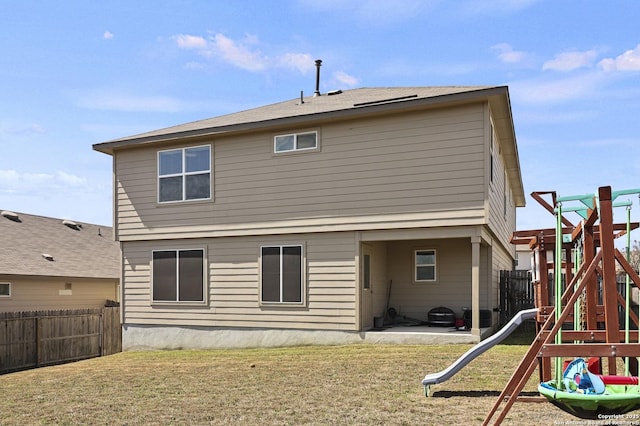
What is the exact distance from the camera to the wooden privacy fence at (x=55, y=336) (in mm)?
15367

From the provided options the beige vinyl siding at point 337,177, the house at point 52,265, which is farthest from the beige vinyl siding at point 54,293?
the beige vinyl siding at point 337,177

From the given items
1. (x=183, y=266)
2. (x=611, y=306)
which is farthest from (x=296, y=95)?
(x=611, y=306)

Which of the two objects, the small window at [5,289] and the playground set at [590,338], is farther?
the small window at [5,289]

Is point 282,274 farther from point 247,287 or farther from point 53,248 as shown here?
point 53,248

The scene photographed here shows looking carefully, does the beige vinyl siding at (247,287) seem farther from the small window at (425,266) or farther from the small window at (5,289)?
the small window at (5,289)

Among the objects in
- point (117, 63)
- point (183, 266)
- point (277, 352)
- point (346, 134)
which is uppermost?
point (117, 63)

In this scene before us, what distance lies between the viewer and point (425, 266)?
51.2ft

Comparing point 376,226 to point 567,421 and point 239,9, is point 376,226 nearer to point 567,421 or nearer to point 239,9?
point 239,9

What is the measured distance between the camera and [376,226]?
13070 mm

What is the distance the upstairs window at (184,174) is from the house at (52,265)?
295 inches

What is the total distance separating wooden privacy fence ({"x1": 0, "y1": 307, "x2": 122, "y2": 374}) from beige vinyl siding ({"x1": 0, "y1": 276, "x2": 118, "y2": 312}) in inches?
152

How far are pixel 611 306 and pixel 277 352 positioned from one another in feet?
28.2

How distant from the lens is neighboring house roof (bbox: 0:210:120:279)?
820 inches

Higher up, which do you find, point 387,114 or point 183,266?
point 387,114
